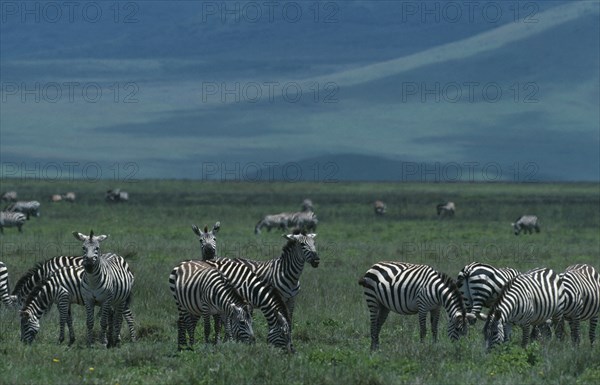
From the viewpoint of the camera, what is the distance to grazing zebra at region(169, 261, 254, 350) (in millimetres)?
16922

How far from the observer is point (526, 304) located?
17141 mm

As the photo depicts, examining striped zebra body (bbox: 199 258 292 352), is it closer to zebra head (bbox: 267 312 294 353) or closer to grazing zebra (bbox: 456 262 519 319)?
zebra head (bbox: 267 312 294 353)

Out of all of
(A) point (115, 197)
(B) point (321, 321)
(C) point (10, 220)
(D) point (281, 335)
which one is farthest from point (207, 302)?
(A) point (115, 197)

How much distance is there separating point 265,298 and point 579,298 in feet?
15.5

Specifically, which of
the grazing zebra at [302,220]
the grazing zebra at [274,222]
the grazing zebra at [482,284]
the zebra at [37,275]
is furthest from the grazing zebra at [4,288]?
the grazing zebra at [302,220]

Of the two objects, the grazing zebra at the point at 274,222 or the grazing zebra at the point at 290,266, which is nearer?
the grazing zebra at the point at 290,266

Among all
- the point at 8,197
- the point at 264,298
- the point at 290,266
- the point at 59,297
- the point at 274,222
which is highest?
the point at 290,266

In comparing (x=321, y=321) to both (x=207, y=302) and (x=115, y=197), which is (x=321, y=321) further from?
(x=115, y=197)

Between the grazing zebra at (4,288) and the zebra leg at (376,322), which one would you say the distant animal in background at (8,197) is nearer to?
the grazing zebra at (4,288)

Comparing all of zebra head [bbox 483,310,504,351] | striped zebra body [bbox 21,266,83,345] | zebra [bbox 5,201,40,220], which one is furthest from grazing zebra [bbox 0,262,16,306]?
zebra [bbox 5,201,40,220]

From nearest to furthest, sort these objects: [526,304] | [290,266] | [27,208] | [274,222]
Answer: [526,304], [290,266], [274,222], [27,208]

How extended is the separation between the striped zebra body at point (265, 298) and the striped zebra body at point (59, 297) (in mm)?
2116

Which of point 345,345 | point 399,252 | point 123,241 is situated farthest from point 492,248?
point 345,345

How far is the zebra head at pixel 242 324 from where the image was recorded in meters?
16.8
